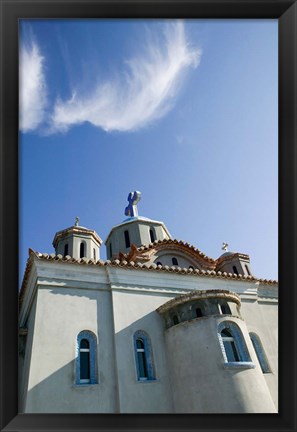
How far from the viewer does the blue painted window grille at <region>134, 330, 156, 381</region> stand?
9.05 m

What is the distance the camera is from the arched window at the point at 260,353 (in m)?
10.4

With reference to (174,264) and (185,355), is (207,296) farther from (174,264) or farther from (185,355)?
(174,264)

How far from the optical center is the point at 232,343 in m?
9.10

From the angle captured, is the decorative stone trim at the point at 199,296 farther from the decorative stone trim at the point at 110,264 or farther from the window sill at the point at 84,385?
the window sill at the point at 84,385

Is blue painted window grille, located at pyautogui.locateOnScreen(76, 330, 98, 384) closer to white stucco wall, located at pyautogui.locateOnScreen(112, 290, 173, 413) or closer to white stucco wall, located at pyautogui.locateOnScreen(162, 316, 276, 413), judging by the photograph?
white stucco wall, located at pyautogui.locateOnScreen(112, 290, 173, 413)

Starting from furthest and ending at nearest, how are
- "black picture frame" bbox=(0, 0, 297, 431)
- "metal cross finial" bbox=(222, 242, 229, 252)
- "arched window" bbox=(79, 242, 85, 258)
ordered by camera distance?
1. "metal cross finial" bbox=(222, 242, 229, 252)
2. "arched window" bbox=(79, 242, 85, 258)
3. "black picture frame" bbox=(0, 0, 297, 431)

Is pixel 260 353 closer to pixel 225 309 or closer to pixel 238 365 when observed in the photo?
pixel 225 309

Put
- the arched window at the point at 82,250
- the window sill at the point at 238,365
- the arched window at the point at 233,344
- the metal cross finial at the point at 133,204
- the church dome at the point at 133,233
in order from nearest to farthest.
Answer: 1. the window sill at the point at 238,365
2. the arched window at the point at 233,344
3. the arched window at the point at 82,250
4. the church dome at the point at 133,233
5. the metal cross finial at the point at 133,204

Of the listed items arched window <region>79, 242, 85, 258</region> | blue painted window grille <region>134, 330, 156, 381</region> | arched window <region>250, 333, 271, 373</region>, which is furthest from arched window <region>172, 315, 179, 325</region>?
arched window <region>79, 242, 85, 258</region>

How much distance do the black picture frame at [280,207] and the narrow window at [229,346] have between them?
6.27 meters

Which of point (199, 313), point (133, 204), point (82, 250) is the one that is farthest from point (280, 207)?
point (133, 204)

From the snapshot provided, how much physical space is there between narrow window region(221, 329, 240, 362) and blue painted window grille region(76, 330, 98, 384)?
12.0 feet

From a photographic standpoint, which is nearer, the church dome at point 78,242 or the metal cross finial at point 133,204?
the church dome at point 78,242

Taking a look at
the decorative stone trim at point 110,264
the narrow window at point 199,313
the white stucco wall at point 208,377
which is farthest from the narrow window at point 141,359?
the decorative stone trim at point 110,264
